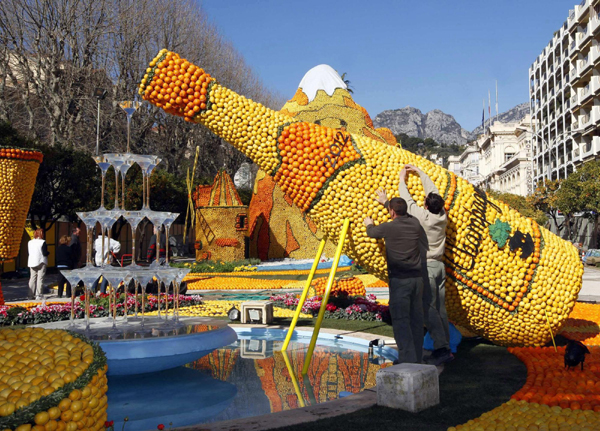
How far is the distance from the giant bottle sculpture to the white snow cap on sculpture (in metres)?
20.0

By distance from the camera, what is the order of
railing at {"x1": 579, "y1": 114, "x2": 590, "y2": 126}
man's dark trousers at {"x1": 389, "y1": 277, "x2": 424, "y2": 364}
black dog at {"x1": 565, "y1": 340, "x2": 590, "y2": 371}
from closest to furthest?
man's dark trousers at {"x1": 389, "y1": 277, "x2": 424, "y2": 364} → black dog at {"x1": 565, "y1": 340, "x2": 590, "y2": 371} → railing at {"x1": 579, "y1": 114, "x2": 590, "y2": 126}

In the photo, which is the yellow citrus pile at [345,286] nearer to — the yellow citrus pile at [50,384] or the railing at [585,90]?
the yellow citrus pile at [50,384]

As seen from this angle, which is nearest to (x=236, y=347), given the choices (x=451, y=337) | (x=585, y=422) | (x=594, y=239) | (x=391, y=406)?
(x=451, y=337)

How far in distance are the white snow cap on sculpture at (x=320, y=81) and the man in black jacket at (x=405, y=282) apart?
21549 millimetres

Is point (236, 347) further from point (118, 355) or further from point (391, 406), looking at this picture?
point (391, 406)

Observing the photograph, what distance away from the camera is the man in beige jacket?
20.7 ft

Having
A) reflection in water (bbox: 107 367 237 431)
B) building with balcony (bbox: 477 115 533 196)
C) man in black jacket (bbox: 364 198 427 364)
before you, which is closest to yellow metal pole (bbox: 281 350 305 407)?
reflection in water (bbox: 107 367 237 431)

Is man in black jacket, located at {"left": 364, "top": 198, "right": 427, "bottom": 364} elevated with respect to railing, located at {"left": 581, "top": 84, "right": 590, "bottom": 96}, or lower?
lower

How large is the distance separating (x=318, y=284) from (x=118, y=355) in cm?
733

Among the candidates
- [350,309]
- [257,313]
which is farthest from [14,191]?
[350,309]

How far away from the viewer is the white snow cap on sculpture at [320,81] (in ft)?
87.2

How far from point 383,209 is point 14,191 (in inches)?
433

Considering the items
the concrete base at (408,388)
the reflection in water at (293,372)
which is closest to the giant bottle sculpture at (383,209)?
the reflection in water at (293,372)

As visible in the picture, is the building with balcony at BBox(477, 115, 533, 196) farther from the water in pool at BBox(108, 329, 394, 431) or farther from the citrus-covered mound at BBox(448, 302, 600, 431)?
the water in pool at BBox(108, 329, 394, 431)
